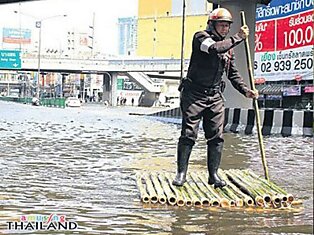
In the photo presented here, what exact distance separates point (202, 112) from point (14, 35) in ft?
376

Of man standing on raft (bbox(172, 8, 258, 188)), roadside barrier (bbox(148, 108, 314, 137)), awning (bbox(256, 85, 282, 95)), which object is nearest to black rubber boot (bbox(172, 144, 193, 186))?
man standing on raft (bbox(172, 8, 258, 188))

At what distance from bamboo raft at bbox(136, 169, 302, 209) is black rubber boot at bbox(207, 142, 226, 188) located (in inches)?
2.7

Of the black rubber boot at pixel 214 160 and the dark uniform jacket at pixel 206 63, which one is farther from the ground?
the dark uniform jacket at pixel 206 63

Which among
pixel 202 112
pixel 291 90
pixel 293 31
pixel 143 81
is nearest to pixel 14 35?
pixel 143 81

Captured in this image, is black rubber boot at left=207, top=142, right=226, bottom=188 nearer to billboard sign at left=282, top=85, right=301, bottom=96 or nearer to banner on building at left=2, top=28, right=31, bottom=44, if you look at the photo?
billboard sign at left=282, top=85, right=301, bottom=96

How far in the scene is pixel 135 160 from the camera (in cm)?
1023

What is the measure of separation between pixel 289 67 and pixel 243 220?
26674mm

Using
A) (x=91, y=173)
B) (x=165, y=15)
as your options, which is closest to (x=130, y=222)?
(x=91, y=173)

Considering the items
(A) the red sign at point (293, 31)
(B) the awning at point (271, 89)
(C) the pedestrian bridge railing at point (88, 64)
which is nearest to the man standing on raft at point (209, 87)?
(A) the red sign at point (293, 31)

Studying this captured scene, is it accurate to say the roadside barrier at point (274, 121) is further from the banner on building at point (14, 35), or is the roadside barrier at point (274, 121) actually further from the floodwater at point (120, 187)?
the banner on building at point (14, 35)

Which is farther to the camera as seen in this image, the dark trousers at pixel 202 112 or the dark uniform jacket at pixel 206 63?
the dark trousers at pixel 202 112

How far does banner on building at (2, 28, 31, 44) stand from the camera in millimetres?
115037

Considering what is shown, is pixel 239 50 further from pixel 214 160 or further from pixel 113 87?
pixel 113 87

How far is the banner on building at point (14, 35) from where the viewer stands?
115037 millimetres
